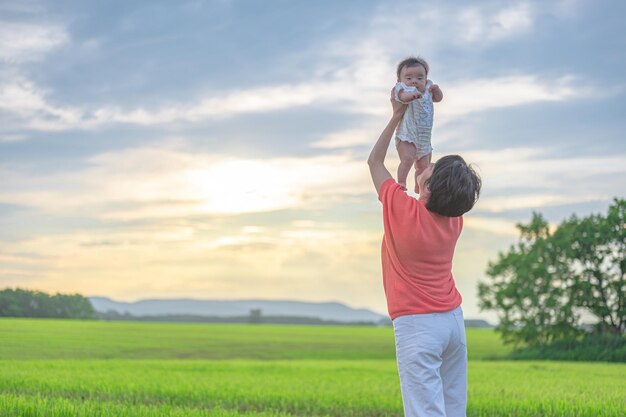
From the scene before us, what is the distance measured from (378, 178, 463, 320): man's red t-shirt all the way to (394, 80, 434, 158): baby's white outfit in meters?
0.31

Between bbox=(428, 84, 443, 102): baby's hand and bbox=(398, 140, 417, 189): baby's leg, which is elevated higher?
bbox=(428, 84, 443, 102): baby's hand

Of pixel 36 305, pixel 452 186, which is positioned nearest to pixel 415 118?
pixel 452 186

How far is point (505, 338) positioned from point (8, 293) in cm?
2348

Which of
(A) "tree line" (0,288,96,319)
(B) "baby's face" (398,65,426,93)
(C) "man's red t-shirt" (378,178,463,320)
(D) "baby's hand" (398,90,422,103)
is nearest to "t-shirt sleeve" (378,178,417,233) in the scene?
Answer: (C) "man's red t-shirt" (378,178,463,320)

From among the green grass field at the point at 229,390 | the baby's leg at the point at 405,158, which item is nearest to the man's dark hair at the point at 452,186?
the baby's leg at the point at 405,158

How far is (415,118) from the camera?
5.20 metres

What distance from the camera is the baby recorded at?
5.19 meters

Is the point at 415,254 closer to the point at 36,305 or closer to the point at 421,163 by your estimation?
the point at 421,163

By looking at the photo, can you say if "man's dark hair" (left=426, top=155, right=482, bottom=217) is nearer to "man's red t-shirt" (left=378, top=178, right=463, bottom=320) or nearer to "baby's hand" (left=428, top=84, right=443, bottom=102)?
"man's red t-shirt" (left=378, top=178, right=463, bottom=320)

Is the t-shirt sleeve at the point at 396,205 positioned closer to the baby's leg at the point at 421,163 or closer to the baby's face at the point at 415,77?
A: the baby's leg at the point at 421,163

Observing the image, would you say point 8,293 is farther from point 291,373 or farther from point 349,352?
point 349,352

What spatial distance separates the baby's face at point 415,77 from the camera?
521 cm

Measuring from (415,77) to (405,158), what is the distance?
550 millimetres

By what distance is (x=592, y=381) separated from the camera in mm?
19641
